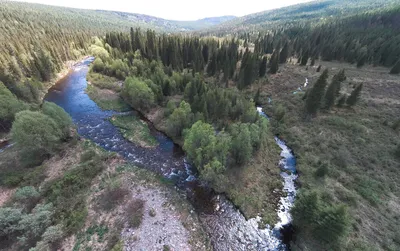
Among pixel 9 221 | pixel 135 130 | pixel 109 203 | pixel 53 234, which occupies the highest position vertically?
pixel 9 221

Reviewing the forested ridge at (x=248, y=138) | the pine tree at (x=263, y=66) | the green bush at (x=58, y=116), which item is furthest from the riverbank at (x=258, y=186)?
the pine tree at (x=263, y=66)

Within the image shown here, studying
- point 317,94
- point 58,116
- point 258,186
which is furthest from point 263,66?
point 58,116

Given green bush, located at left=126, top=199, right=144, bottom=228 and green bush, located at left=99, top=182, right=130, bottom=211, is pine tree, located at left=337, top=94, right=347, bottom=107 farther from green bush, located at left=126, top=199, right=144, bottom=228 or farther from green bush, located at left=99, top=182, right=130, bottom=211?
green bush, located at left=99, top=182, right=130, bottom=211

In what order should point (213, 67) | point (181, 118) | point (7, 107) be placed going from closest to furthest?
1. point (7, 107)
2. point (181, 118)
3. point (213, 67)

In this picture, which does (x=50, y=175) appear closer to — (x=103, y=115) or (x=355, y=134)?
(x=103, y=115)

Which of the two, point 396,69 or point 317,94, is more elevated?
point 396,69

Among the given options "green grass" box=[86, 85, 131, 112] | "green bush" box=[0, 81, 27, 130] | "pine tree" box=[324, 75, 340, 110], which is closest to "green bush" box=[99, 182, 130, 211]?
"green bush" box=[0, 81, 27, 130]

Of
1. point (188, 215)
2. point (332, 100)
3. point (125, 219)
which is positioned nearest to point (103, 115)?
point (125, 219)

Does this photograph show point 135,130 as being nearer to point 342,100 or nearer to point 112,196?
point 112,196
